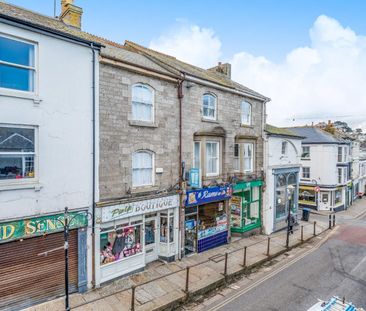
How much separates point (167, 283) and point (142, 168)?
5.00 m

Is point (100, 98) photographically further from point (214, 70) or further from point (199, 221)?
point (214, 70)

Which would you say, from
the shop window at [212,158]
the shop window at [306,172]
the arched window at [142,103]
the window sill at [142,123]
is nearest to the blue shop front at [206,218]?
the shop window at [212,158]

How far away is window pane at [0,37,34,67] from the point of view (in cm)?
848

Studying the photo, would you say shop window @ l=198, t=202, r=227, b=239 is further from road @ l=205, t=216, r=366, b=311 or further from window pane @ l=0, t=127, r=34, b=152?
window pane @ l=0, t=127, r=34, b=152

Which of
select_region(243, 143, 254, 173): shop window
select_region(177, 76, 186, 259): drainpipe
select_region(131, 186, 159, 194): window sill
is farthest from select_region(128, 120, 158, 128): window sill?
select_region(243, 143, 254, 173): shop window

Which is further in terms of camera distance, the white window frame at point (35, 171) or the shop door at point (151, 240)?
the shop door at point (151, 240)

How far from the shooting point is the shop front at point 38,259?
8.46 metres

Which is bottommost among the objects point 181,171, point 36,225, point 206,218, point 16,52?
point 206,218

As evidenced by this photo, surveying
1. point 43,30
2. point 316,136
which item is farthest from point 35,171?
point 316,136

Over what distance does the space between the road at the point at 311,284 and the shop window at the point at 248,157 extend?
6297mm

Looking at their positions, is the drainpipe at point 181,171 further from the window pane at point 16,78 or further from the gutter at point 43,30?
the window pane at point 16,78

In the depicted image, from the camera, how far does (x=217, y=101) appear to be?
1567cm

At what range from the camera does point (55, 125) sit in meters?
9.38

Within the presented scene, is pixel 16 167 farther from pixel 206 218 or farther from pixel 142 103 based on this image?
pixel 206 218
